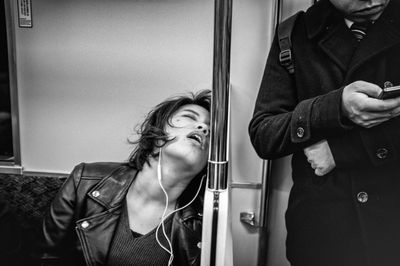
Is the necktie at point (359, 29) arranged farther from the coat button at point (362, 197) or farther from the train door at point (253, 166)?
the train door at point (253, 166)

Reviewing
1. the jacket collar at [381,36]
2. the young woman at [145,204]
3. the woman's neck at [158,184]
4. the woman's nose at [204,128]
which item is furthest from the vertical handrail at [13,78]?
the jacket collar at [381,36]

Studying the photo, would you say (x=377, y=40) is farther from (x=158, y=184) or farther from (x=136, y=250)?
(x=136, y=250)

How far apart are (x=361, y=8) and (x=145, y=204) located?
3.60ft

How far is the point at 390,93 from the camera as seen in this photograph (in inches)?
42.4

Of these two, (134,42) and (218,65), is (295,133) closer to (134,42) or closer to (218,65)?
(218,65)

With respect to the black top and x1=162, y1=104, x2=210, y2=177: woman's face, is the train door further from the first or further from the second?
the black top

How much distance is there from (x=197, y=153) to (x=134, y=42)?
78cm

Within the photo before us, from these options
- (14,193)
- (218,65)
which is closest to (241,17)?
(218,65)

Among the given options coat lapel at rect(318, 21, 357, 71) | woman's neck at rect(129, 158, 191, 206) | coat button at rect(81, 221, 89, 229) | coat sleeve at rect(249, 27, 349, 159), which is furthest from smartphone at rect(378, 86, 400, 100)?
coat button at rect(81, 221, 89, 229)

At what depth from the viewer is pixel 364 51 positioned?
1.22 meters

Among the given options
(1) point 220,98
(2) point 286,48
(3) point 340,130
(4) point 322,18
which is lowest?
(3) point 340,130

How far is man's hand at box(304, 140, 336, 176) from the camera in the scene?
1.25 m

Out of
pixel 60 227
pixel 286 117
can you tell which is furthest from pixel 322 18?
pixel 60 227

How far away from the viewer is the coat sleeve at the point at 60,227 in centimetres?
172
